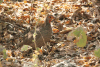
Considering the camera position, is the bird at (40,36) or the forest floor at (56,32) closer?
the forest floor at (56,32)

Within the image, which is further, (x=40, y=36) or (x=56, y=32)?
(x=56, y=32)

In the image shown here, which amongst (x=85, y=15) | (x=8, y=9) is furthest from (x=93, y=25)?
(x=8, y=9)

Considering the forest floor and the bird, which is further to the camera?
the bird

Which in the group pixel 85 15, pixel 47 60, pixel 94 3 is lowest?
pixel 47 60

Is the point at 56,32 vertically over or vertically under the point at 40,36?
under

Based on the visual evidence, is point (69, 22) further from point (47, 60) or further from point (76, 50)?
point (47, 60)

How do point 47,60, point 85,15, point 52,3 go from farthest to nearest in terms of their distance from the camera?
point 52,3 → point 85,15 → point 47,60

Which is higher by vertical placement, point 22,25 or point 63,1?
point 63,1

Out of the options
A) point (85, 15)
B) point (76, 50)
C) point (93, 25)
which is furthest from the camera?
point (85, 15)

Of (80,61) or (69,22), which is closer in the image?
(80,61)

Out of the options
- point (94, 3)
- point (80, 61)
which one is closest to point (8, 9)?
point (94, 3)
